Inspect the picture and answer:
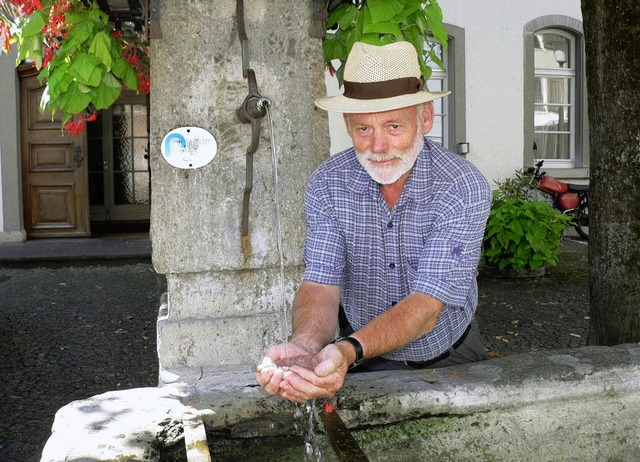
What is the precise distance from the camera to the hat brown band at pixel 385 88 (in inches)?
103

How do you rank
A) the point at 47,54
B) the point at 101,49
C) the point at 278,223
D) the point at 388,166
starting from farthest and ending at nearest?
the point at 47,54 → the point at 101,49 → the point at 278,223 → the point at 388,166

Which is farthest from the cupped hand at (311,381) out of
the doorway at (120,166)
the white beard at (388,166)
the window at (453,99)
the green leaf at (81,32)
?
the doorway at (120,166)

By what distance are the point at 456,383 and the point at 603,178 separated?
216 cm

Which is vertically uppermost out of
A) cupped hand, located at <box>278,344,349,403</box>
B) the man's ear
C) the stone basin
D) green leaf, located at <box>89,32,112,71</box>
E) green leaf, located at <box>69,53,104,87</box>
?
green leaf, located at <box>89,32,112,71</box>

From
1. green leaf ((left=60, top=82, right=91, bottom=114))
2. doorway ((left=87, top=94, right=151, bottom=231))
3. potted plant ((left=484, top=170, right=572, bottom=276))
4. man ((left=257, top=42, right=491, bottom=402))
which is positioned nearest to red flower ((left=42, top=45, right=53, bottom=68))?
green leaf ((left=60, top=82, right=91, bottom=114))

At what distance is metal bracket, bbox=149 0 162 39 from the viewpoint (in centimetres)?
307

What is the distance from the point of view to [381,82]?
2.62 m

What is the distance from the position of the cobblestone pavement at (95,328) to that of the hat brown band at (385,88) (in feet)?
8.67

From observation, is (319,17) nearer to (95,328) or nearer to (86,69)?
(86,69)

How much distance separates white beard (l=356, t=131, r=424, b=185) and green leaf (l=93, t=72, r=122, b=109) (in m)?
1.21

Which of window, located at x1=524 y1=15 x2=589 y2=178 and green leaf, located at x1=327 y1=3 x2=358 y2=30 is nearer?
green leaf, located at x1=327 y1=3 x2=358 y2=30

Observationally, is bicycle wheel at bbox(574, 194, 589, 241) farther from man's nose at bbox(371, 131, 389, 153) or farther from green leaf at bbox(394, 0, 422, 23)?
man's nose at bbox(371, 131, 389, 153)

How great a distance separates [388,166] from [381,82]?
28 centimetres

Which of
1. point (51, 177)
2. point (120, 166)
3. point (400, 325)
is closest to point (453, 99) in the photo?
point (120, 166)
